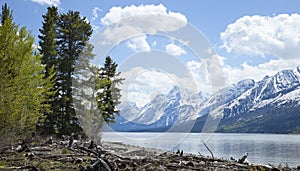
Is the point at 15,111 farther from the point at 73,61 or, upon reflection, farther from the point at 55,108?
the point at 73,61

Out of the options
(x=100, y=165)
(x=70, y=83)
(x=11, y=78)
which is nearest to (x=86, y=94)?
(x=70, y=83)

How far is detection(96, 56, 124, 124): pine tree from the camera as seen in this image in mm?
42097

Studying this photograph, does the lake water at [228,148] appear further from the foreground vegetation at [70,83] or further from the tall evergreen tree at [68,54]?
the tall evergreen tree at [68,54]

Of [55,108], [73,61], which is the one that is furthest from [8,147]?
[73,61]

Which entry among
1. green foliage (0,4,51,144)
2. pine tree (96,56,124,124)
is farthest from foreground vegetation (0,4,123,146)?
green foliage (0,4,51,144)

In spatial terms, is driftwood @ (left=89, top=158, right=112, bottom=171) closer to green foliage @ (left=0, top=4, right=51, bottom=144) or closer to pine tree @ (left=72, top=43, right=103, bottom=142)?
green foliage @ (left=0, top=4, right=51, bottom=144)

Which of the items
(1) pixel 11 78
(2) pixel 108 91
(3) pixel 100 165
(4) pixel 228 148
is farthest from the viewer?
(4) pixel 228 148

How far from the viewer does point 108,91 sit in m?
43.4

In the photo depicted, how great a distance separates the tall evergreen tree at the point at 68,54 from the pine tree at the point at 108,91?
165 inches

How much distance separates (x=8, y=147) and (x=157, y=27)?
13.1 metres

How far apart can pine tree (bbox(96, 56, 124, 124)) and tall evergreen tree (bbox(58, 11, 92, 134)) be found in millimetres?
4182

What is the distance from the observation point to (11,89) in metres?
19.5

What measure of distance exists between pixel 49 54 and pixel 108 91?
9.09 meters

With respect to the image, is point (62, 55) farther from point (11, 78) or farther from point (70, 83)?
point (11, 78)
